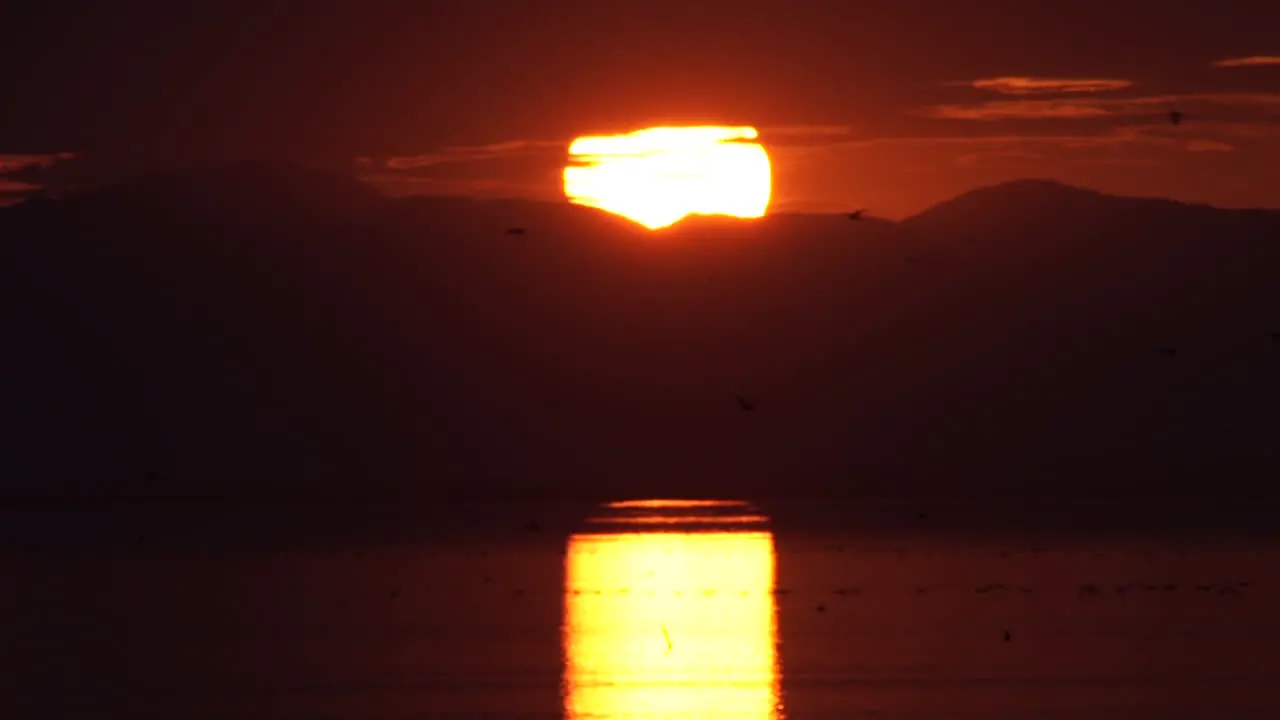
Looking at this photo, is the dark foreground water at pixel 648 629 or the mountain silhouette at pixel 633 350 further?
the mountain silhouette at pixel 633 350

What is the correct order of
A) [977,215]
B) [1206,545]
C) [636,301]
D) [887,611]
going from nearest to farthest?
[887,611]
[1206,545]
[636,301]
[977,215]

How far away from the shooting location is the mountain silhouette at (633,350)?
128750mm

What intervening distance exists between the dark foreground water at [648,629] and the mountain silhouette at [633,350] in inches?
2561

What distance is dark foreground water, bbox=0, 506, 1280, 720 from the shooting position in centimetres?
2511

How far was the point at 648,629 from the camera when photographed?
33.3 meters

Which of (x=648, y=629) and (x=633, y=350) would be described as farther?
(x=633, y=350)

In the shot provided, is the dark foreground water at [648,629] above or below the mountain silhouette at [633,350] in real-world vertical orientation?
→ below

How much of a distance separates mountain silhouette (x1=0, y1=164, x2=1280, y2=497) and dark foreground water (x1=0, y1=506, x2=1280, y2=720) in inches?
2561

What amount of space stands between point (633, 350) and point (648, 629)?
11649 cm

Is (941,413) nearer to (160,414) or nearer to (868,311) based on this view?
(868,311)

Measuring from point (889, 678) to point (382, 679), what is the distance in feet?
18.5

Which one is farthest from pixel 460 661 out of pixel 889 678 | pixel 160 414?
pixel 160 414

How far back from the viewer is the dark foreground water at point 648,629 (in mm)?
25109

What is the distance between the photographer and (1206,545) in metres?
55.1
